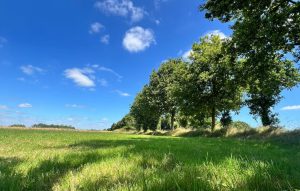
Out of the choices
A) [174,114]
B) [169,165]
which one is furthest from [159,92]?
[169,165]

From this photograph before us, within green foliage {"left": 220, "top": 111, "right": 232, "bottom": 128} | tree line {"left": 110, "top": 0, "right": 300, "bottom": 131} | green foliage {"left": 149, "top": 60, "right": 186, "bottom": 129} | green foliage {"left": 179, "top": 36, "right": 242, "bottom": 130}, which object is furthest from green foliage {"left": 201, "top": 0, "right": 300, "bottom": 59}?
green foliage {"left": 149, "top": 60, "right": 186, "bottom": 129}

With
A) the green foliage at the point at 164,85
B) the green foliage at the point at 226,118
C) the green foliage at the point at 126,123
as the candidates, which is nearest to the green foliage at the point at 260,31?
the green foliage at the point at 226,118

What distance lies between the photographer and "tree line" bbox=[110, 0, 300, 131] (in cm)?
2041

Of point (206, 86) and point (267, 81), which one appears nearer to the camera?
point (267, 81)

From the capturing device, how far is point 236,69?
23.8m

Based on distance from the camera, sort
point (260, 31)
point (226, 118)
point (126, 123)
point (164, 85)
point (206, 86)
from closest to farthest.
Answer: point (260, 31) → point (206, 86) → point (226, 118) → point (164, 85) → point (126, 123)

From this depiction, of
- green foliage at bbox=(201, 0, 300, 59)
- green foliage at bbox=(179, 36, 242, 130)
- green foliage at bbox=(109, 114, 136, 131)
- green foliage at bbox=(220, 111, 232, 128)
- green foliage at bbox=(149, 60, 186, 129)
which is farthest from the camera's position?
green foliage at bbox=(109, 114, 136, 131)

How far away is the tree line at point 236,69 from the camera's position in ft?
66.9

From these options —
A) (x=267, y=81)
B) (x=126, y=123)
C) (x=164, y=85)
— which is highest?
(x=164, y=85)

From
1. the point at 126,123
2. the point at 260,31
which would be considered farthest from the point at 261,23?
the point at 126,123

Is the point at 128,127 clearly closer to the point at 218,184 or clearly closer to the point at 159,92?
the point at 159,92

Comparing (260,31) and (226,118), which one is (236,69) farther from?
(226,118)

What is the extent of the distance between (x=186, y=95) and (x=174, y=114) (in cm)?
2842

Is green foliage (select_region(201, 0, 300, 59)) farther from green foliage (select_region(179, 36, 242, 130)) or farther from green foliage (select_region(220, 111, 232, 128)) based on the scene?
green foliage (select_region(220, 111, 232, 128))
